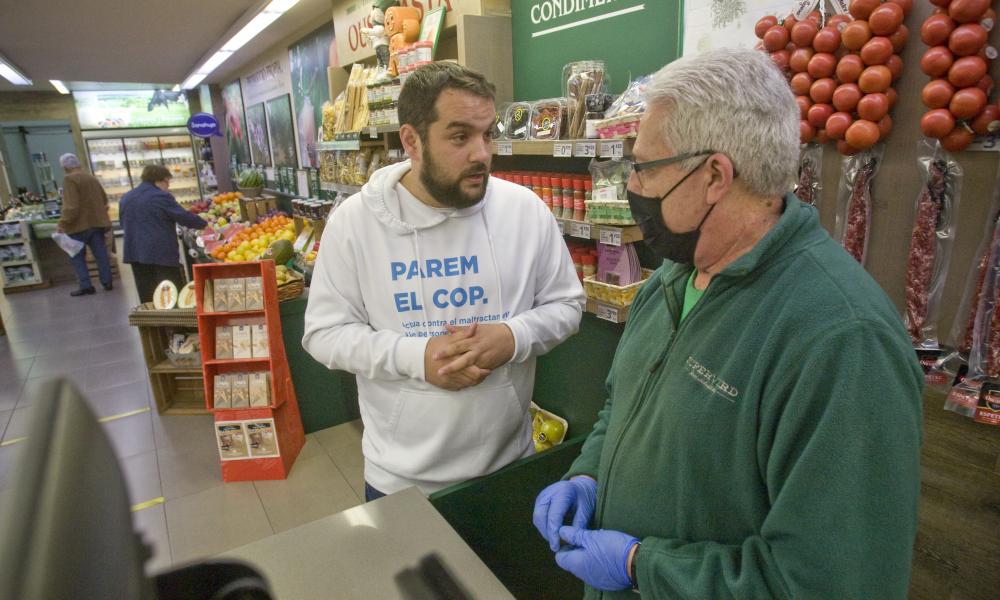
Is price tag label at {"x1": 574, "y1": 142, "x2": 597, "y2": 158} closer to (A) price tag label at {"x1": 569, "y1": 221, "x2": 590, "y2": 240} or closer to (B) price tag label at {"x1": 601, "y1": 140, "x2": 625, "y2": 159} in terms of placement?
(B) price tag label at {"x1": 601, "y1": 140, "x2": 625, "y2": 159}

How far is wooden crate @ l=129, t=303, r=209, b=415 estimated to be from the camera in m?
4.46

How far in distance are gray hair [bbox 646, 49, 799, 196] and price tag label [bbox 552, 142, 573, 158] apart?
5.19 ft

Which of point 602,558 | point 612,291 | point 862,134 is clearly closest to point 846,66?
point 862,134

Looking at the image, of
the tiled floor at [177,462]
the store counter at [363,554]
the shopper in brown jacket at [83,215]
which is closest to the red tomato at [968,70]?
the store counter at [363,554]

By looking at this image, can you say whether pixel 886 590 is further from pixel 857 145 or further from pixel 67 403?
pixel 857 145

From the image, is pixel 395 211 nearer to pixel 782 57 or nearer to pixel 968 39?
pixel 782 57

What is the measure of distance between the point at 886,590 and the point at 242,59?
12088 mm

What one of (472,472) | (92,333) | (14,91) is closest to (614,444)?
(472,472)

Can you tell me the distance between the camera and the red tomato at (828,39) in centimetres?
198

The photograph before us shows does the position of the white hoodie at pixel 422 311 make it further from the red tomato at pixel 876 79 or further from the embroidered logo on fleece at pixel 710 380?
the red tomato at pixel 876 79

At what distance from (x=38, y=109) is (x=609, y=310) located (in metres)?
17.5

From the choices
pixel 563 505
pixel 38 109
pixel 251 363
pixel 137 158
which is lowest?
pixel 251 363

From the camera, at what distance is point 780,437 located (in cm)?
89

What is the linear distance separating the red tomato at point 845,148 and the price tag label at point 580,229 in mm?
1040
